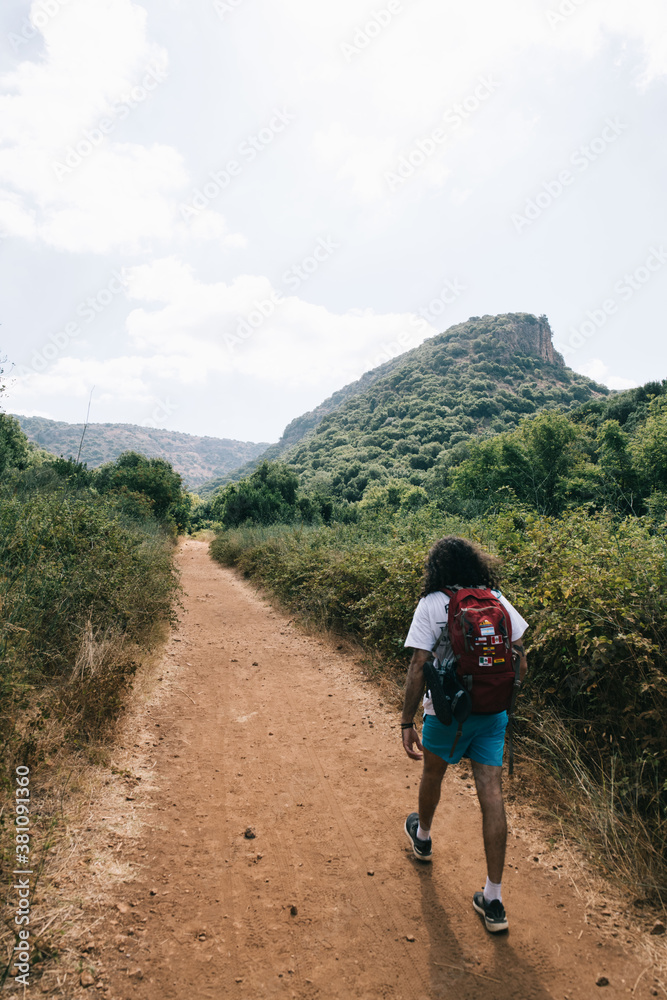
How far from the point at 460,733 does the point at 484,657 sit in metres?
0.47

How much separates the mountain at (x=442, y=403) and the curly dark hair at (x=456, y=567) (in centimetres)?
4837

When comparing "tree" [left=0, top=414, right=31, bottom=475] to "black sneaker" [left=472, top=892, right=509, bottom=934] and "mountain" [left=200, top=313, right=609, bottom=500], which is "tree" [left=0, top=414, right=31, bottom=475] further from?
"mountain" [left=200, top=313, right=609, bottom=500]

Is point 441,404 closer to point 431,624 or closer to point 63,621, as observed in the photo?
point 63,621

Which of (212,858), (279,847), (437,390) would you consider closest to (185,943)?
(212,858)

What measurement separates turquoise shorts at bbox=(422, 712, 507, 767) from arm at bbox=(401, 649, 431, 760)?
0.11m

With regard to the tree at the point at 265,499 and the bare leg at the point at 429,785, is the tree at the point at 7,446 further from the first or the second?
the tree at the point at 265,499

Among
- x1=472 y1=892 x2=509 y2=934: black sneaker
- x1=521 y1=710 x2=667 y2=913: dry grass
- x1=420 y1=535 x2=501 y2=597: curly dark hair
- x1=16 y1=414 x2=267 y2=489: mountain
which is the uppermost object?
x1=16 y1=414 x2=267 y2=489: mountain

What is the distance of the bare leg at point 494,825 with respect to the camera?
2.25 meters

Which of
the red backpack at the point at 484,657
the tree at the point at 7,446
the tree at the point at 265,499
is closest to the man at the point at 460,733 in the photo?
the red backpack at the point at 484,657

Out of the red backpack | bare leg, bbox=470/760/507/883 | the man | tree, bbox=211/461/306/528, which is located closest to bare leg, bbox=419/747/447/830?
the man

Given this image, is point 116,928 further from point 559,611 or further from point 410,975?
point 559,611

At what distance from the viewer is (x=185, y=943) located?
2.14 m

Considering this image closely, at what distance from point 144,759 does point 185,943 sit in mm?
1861

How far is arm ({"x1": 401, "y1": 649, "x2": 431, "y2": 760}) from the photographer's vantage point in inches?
95.9
